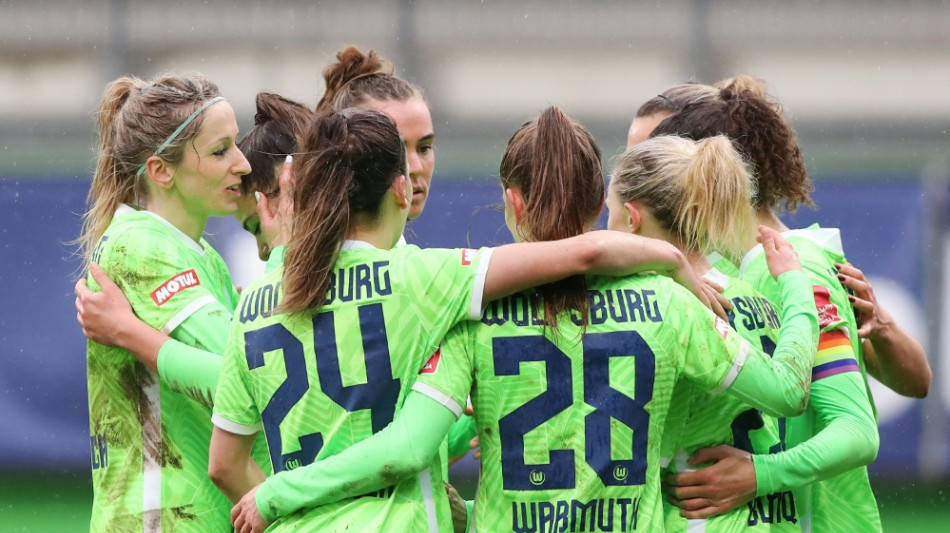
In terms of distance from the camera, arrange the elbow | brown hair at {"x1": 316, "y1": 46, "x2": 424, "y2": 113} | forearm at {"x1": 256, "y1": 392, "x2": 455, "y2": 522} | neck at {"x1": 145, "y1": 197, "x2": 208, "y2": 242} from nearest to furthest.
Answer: forearm at {"x1": 256, "y1": 392, "x2": 455, "y2": 522} < the elbow < neck at {"x1": 145, "y1": 197, "x2": 208, "y2": 242} < brown hair at {"x1": 316, "y1": 46, "x2": 424, "y2": 113}

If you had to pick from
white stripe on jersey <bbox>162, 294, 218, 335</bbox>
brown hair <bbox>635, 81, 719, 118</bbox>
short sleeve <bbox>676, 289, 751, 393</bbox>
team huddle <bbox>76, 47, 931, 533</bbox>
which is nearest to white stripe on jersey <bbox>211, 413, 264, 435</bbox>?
team huddle <bbox>76, 47, 931, 533</bbox>

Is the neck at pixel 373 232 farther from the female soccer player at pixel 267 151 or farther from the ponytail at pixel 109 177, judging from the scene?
the ponytail at pixel 109 177

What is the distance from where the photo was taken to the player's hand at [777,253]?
90.0 inches

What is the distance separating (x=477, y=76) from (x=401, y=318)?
570 centimetres

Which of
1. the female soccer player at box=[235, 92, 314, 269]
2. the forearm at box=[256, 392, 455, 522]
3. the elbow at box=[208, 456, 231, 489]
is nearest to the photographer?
the forearm at box=[256, 392, 455, 522]

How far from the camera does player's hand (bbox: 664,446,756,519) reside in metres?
2.13

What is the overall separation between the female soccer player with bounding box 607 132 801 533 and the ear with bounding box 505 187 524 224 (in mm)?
249

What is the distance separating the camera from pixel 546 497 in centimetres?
203

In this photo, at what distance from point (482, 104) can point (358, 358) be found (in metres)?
5.54

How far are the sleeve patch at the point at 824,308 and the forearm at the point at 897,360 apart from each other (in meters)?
0.35

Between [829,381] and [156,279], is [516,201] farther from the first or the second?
[156,279]

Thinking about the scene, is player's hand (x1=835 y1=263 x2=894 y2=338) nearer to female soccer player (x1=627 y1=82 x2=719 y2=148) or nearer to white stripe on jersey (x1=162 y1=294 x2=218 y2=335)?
female soccer player (x1=627 y1=82 x2=719 y2=148)

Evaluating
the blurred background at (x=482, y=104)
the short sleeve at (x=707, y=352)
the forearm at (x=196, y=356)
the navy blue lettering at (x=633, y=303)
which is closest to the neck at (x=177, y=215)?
the forearm at (x=196, y=356)

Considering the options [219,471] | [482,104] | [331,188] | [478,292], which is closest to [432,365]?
[478,292]
